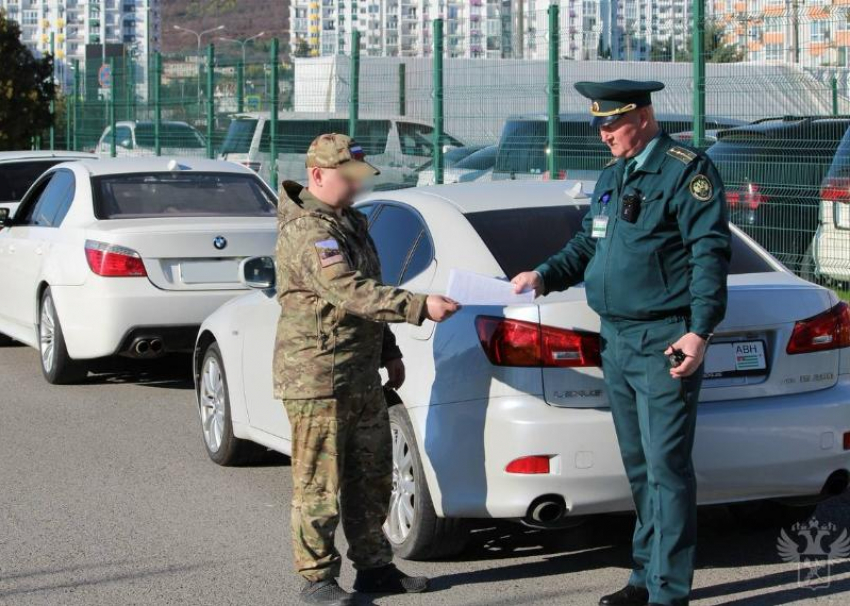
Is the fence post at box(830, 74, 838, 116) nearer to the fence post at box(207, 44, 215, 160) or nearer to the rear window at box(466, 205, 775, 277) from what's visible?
the rear window at box(466, 205, 775, 277)

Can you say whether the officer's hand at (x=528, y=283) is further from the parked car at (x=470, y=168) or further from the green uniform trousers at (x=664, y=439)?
the parked car at (x=470, y=168)

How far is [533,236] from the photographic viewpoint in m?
6.12

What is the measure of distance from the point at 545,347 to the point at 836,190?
681 centimetres

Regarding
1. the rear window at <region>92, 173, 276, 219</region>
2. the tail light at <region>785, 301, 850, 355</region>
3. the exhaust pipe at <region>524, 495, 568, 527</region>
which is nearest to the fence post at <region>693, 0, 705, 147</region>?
the rear window at <region>92, 173, 276, 219</region>

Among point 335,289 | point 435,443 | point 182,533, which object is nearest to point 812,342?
point 435,443

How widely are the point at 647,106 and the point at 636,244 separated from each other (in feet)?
1.58

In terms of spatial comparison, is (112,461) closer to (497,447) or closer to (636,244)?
(497,447)

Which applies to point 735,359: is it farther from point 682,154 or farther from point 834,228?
point 834,228

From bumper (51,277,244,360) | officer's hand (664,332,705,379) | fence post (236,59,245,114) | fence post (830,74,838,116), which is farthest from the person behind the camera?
fence post (236,59,245,114)

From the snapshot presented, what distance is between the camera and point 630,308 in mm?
4980

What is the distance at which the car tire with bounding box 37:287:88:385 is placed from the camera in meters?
10.4

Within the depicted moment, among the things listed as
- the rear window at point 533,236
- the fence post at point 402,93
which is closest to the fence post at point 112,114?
the fence post at point 402,93

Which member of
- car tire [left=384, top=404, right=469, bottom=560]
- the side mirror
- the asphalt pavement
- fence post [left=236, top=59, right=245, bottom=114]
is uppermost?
fence post [left=236, top=59, right=245, bottom=114]

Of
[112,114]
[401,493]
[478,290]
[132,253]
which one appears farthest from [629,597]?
[112,114]
